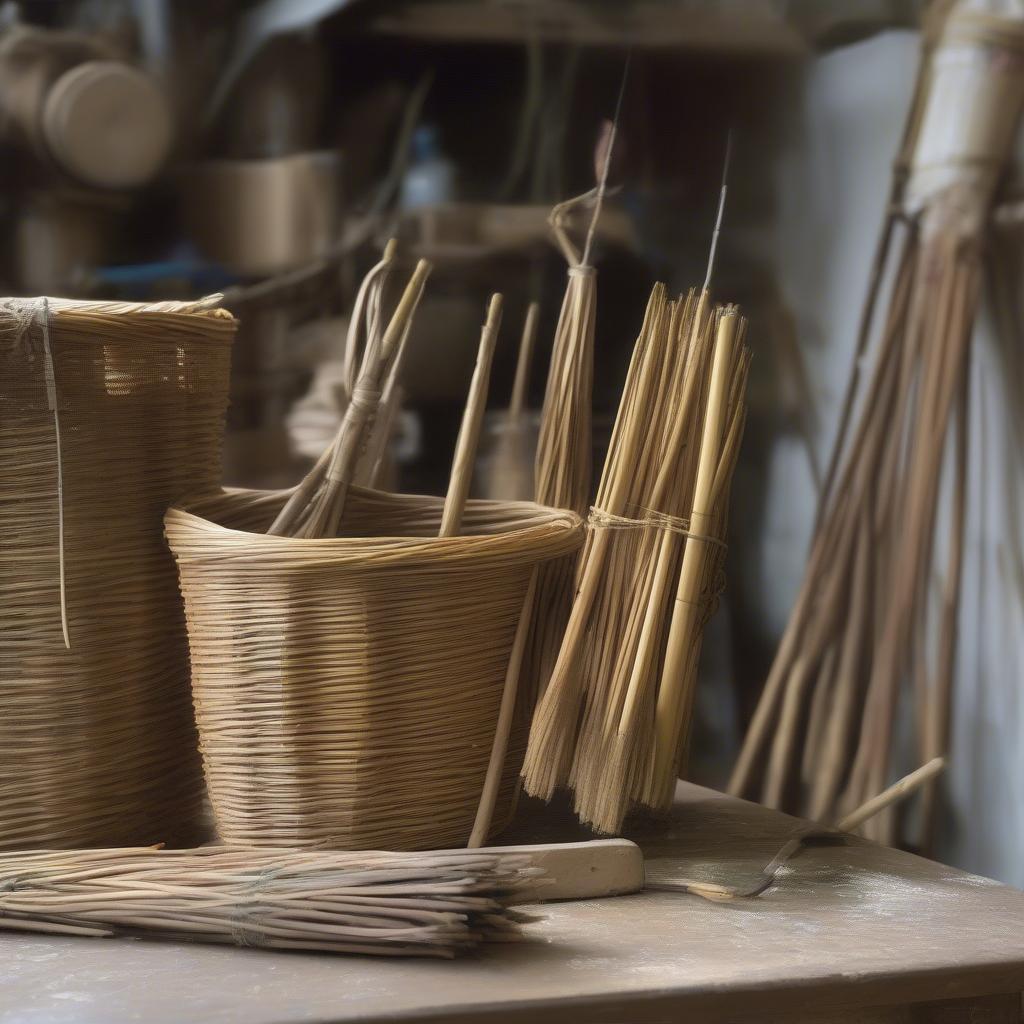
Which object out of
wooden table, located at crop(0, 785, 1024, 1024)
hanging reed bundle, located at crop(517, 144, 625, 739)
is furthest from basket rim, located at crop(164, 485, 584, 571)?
wooden table, located at crop(0, 785, 1024, 1024)

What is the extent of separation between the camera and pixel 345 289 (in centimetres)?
176

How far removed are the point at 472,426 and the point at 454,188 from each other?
0.67 meters

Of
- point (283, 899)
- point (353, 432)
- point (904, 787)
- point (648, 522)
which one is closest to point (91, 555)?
point (353, 432)

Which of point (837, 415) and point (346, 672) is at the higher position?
point (837, 415)

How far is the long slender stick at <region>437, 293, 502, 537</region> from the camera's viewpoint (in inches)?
44.7

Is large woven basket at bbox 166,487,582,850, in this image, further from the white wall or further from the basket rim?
the white wall

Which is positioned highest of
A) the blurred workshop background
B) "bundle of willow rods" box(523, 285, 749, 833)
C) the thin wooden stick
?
the blurred workshop background

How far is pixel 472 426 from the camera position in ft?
3.76

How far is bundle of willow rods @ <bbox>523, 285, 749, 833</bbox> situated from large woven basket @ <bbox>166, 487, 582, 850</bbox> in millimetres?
64

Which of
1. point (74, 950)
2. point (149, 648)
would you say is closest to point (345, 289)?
point (149, 648)

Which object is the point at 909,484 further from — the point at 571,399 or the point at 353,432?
the point at 353,432

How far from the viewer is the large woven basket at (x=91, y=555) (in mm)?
1074

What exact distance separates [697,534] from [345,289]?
79 centimetres

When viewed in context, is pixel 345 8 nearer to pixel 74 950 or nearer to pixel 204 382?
pixel 204 382
